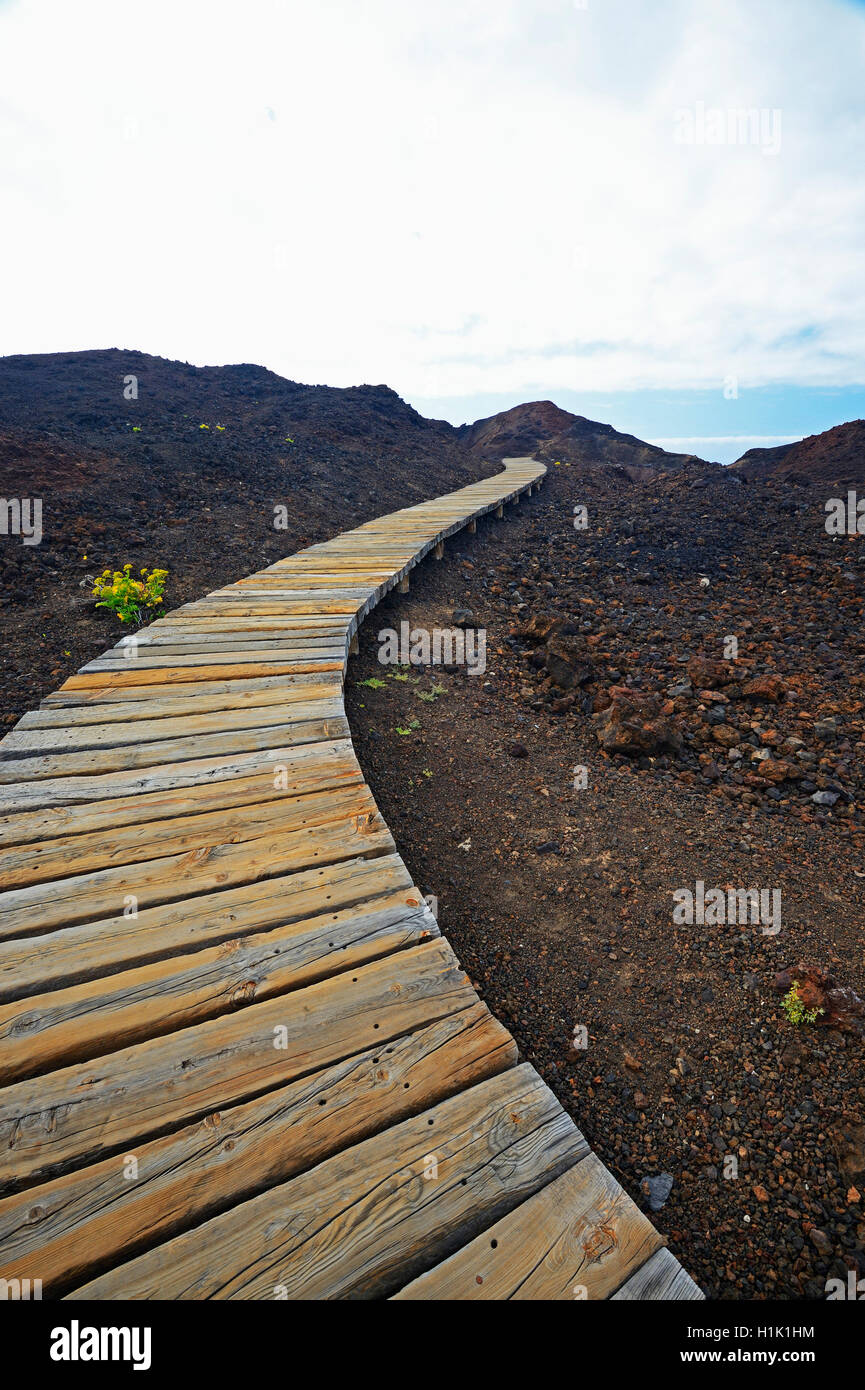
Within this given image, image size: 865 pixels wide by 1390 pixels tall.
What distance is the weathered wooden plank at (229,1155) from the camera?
1552 mm

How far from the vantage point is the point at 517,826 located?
425 centimetres

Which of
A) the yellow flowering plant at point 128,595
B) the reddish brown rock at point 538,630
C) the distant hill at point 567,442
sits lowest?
the reddish brown rock at point 538,630

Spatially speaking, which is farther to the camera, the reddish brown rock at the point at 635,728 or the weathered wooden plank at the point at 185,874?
the reddish brown rock at the point at 635,728

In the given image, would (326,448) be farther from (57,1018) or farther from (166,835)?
(57,1018)

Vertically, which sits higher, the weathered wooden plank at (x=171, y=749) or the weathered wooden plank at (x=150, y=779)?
the weathered wooden plank at (x=171, y=749)

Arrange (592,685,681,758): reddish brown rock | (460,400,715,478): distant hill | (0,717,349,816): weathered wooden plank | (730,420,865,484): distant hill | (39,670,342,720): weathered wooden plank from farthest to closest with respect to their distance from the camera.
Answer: (460,400,715,478): distant hill, (730,420,865,484): distant hill, (592,685,681,758): reddish brown rock, (39,670,342,720): weathered wooden plank, (0,717,349,816): weathered wooden plank

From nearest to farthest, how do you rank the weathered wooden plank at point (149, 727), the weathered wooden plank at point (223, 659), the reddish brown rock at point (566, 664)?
the weathered wooden plank at point (149, 727) < the weathered wooden plank at point (223, 659) < the reddish brown rock at point (566, 664)

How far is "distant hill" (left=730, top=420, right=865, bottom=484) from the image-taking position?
577 inches

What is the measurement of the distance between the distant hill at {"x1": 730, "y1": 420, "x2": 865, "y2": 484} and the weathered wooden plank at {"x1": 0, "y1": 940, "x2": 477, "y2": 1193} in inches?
604

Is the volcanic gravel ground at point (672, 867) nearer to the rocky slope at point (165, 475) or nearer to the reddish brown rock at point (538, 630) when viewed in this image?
the reddish brown rock at point (538, 630)

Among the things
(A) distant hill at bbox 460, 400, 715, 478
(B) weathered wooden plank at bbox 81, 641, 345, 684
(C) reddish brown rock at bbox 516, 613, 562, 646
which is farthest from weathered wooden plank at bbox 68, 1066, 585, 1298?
(A) distant hill at bbox 460, 400, 715, 478

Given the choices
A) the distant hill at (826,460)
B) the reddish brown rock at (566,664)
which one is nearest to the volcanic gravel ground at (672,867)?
the reddish brown rock at (566,664)

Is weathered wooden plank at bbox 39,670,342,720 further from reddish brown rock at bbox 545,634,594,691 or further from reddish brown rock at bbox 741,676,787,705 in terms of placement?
reddish brown rock at bbox 741,676,787,705

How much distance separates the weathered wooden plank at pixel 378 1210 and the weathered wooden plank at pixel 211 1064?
0.32m
